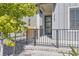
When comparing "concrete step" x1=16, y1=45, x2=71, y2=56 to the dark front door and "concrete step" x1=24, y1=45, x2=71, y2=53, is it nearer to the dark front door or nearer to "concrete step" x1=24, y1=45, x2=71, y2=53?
"concrete step" x1=24, y1=45, x2=71, y2=53

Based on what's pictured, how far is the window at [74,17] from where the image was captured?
5525 millimetres

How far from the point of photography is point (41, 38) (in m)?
5.44

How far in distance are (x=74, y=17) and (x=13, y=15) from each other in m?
1.23

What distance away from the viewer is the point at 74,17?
563cm

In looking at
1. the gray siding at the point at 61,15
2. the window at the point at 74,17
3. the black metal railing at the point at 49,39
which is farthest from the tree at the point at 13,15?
the window at the point at 74,17

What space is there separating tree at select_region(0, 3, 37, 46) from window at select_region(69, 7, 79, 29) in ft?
2.73

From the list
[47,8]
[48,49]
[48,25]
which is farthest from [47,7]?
[48,49]

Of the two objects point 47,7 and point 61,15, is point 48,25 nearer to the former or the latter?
point 47,7

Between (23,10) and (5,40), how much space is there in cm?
66

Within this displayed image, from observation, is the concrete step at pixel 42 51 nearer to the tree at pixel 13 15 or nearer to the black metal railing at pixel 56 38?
the black metal railing at pixel 56 38

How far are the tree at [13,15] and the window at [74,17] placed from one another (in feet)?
2.73

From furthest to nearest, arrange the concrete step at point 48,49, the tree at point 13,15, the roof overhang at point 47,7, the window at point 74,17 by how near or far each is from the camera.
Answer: the window at point 74,17
the concrete step at point 48,49
the roof overhang at point 47,7
the tree at point 13,15

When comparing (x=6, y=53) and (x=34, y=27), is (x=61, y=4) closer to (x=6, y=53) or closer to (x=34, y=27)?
(x=34, y=27)

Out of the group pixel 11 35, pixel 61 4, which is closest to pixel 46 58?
pixel 11 35
